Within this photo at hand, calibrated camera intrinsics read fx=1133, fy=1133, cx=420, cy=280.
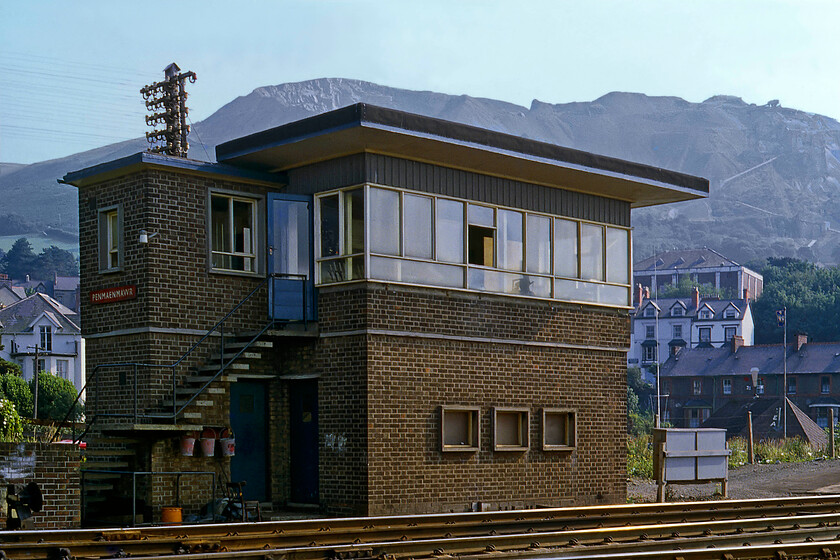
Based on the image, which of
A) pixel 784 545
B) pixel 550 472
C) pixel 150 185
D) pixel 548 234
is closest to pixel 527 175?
pixel 548 234

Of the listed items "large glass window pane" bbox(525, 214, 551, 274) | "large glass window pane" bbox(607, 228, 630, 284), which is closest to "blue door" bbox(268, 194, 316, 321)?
"large glass window pane" bbox(525, 214, 551, 274)

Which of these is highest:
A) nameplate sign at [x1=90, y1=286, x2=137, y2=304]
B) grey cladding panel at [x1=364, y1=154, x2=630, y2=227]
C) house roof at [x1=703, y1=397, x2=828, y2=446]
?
grey cladding panel at [x1=364, y1=154, x2=630, y2=227]

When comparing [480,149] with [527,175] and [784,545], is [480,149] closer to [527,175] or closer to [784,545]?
[527,175]

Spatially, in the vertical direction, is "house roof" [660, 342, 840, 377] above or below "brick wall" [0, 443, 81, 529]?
below

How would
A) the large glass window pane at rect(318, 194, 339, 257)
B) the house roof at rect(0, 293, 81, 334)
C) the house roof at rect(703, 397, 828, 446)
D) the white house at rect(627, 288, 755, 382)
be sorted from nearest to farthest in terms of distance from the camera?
the large glass window pane at rect(318, 194, 339, 257)
the house roof at rect(703, 397, 828, 446)
the house roof at rect(0, 293, 81, 334)
the white house at rect(627, 288, 755, 382)

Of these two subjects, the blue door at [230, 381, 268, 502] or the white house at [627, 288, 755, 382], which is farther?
the white house at [627, 288, 755, 382]

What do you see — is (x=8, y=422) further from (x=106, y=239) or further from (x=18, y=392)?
(x=18, y=392)

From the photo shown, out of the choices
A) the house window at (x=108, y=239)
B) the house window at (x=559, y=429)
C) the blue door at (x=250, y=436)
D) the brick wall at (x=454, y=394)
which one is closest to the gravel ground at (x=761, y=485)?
the brick wall at (x=454, y=394)

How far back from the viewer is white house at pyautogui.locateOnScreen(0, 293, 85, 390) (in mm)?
109438

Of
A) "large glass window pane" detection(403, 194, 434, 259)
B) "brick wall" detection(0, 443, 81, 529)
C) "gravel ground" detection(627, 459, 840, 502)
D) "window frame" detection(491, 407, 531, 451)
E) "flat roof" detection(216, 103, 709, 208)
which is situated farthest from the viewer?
"gravel ground" detection(627, 459, 840, 502)

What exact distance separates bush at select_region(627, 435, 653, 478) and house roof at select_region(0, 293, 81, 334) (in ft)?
280

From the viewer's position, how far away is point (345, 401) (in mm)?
20812

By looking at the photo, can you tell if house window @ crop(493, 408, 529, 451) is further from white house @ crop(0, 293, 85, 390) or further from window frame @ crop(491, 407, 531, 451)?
white house @ crop(0, 293, 85, 390)

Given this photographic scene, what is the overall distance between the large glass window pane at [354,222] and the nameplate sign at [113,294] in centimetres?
401
